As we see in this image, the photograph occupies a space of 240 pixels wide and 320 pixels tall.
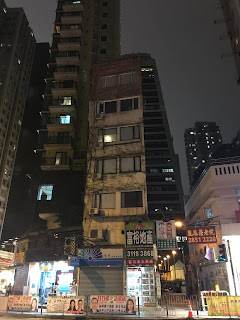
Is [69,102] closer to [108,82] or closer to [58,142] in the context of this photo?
[58,142]

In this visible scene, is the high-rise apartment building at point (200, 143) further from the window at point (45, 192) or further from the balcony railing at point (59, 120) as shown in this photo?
the window at point (45, 192)

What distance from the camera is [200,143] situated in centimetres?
17775

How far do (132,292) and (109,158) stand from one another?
11.9m

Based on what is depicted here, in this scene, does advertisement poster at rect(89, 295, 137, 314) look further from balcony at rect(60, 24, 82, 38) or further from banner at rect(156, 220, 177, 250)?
balcony at rect(60, 24, 82, 38)

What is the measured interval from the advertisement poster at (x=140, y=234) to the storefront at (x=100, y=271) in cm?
120

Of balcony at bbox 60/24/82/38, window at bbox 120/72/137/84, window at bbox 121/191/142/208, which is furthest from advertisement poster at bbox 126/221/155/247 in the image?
balcony at bbox 60/24/82/38

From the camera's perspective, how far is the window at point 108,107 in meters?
28.3

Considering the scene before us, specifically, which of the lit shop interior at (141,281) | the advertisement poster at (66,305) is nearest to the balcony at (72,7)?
the lit shop interior at (141,281)

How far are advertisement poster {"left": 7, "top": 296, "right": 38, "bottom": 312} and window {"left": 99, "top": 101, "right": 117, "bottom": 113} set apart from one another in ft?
60.1

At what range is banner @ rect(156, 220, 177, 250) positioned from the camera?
21719mm

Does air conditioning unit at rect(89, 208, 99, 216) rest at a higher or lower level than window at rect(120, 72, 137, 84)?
lower

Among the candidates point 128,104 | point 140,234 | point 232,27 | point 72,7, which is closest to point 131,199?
point 140,234

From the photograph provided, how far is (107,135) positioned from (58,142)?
14859mm

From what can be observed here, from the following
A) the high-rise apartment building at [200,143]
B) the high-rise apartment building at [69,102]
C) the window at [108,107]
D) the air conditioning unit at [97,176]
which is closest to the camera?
the air conditioning unit at [97,176]
